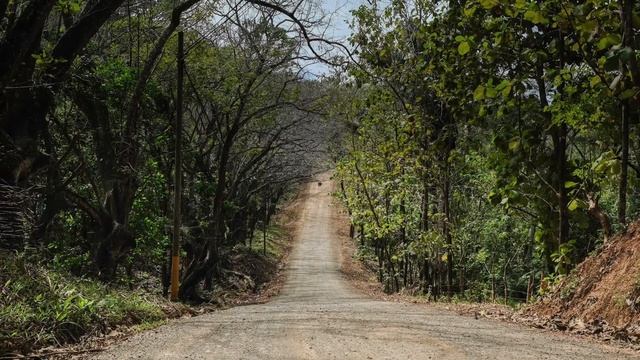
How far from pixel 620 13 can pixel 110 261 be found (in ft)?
39.1

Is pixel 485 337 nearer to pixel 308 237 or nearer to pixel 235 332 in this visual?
pixel 235 332

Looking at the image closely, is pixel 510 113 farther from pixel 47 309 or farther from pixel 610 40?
pixel 47 309

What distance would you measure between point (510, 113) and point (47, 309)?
8.90 meters

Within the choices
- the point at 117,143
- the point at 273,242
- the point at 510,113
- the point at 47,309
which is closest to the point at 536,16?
the point at 510,113

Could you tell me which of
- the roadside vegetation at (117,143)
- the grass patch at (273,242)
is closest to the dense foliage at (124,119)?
the roadside vegetation at (117,143)

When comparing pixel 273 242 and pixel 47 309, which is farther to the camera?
pixel 273 242

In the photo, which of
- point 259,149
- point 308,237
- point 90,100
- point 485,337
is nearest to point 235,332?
point 485,337

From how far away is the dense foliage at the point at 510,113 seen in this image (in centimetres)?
914

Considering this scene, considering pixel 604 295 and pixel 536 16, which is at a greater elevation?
pixel 536 16

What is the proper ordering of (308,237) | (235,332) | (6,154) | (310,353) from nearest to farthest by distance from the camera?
(310,353) → (235,332) → (6,154) → (308,237)

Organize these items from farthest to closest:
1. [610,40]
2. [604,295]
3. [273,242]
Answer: [273,242] → [604,295] → [610,40]

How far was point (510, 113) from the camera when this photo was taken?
1212 centimetres

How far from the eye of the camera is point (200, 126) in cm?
2627

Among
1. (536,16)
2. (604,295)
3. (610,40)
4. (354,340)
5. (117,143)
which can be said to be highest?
(536,16)
